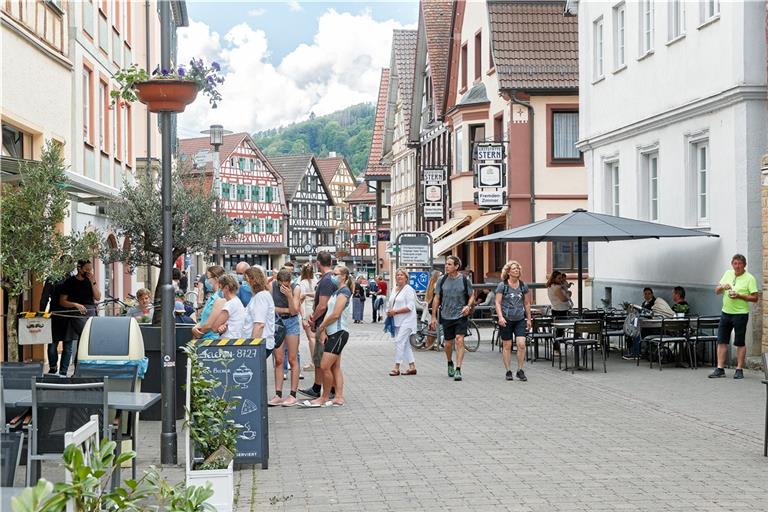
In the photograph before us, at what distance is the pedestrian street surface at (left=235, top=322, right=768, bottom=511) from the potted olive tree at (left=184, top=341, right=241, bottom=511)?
34cm

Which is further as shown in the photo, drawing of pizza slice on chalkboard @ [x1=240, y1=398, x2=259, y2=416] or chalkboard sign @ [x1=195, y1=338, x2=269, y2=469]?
drawing of pizza slice on chalkboard @ [x1=240, y1=398, x2=259, y2=416]

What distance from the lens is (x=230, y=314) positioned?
42.8 ft

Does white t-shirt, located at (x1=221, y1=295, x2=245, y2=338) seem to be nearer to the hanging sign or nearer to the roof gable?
the hanging sign

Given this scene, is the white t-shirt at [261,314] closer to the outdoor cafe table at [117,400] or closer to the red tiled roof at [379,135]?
the outdoor cafe table at [117,400]

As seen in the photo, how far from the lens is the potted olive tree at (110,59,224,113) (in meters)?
10.2

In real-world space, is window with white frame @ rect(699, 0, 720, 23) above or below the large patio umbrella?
above

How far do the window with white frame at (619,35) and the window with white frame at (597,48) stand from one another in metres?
1.09

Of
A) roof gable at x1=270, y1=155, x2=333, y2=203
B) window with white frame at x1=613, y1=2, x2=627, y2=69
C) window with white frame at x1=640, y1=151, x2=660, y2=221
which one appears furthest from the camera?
roof gable at x1=270, y1=155, x2=333, y2=203

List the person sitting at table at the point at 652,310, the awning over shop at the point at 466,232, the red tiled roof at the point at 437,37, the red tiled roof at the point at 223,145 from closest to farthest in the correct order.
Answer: the person sitting at table at the point at 652,310, the awning over shop at the point at 466,232, the red tiled roof at the point at 437,37, the red tiled roof at the point at 223,145

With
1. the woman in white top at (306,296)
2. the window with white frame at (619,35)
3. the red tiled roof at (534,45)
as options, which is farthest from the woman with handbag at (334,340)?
the red tiled roof at (534,45)

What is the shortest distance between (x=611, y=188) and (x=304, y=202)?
88.9 meters

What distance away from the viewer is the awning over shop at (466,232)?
124 feet

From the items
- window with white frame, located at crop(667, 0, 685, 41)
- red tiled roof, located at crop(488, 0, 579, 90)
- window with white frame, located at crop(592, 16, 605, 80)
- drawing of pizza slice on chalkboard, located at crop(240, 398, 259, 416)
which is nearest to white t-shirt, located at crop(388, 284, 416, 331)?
window with white frame, located at crop(667, 0, 685, 41)

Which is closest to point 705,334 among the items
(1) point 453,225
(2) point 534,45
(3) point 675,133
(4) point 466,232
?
(3) point 675,133
